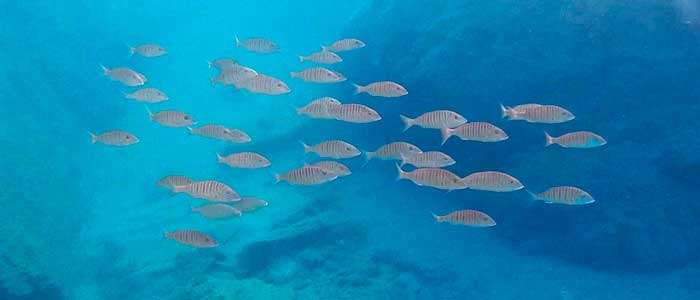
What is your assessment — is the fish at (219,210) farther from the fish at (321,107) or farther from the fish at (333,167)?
the fish at (321,107)

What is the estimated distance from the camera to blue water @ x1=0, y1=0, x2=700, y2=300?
366 inches

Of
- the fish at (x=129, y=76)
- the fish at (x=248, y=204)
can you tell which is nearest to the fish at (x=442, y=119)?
the fish at (x=248, y=204)

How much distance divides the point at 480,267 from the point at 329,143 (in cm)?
489

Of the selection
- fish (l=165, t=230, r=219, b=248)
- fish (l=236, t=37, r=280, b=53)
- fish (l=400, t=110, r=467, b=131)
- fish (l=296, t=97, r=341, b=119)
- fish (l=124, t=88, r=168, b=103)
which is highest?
fish (l=236, t=37, r=280, b=53)

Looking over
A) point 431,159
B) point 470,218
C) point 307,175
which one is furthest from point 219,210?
point 470,218

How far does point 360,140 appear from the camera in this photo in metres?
15.1

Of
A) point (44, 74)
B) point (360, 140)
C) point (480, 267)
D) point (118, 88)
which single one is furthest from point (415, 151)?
point (118, 88)

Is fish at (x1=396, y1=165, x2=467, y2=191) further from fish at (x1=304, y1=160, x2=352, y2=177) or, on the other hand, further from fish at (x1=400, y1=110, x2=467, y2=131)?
fish at (x1=304, y1=160, x2=352, y2=177)

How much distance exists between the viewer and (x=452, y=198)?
1182 cm

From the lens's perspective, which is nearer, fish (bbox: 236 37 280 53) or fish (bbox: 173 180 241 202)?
fish (bbox: 173 180 241 202)

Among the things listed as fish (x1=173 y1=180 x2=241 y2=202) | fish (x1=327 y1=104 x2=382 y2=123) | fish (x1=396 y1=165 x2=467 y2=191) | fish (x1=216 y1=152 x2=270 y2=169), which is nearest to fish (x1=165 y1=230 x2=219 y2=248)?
fish (x1=173 y1=180 x2=241 y2=202)

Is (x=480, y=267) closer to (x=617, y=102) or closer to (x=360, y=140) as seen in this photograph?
(x=617, y=102)

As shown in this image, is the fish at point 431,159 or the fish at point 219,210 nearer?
the fish at point 431,159

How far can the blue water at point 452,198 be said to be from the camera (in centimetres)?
929
